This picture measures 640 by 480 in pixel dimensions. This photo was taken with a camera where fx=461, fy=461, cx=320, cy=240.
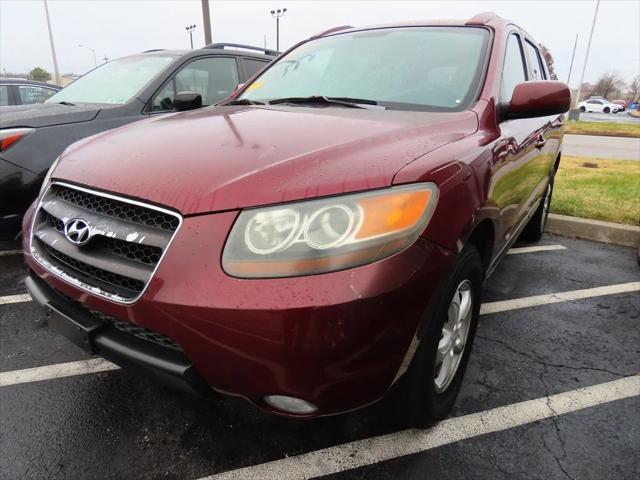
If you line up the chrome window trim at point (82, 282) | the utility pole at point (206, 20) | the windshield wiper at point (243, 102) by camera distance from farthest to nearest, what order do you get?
the utility pole at point (206, 20) < the windshield wiper at point (243, 102) < the chrome window trim at point (82, 282)

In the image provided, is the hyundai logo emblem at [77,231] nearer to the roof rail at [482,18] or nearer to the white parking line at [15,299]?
the white parking line at [15,299]

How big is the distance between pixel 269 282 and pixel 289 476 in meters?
0.89

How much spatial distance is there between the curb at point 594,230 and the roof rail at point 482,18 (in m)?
2.88

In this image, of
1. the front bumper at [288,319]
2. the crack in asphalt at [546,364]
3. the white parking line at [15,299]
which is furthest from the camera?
the white parking line at [15,299]

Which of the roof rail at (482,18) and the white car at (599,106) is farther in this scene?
the white car at (599,106)

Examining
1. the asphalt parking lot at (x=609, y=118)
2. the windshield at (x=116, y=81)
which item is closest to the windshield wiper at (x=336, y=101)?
the windshield at (x=116, y=81)

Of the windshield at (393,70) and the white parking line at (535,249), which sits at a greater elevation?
the windshield at (393,70)

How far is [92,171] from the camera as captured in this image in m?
1.73

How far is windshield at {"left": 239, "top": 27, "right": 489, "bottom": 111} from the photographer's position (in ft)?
7.57

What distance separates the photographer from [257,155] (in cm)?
159

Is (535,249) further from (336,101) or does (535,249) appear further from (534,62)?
(336,101)

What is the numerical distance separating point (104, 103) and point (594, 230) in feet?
16.1

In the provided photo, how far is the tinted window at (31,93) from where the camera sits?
7344 mm

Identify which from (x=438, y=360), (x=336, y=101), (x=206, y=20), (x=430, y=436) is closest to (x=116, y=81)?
(x=336, y=101)
